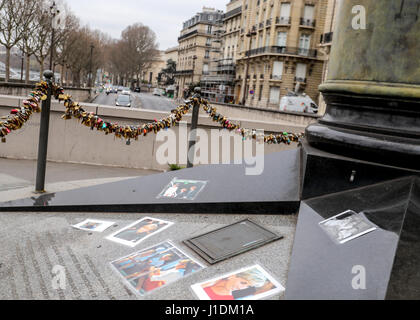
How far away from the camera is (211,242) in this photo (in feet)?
9.05

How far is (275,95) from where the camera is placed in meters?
52.2

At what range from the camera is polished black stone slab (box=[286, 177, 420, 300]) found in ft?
6.52

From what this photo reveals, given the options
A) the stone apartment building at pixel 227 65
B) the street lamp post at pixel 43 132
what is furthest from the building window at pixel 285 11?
the street lamp post at pixel 43 132

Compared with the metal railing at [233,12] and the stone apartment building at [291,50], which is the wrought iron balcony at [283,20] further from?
the metal railing at [233,12]

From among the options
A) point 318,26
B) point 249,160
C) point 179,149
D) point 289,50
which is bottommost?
point 179,149

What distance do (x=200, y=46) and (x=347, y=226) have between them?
104 metres

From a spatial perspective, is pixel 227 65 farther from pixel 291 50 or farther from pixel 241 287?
pixel 241 287

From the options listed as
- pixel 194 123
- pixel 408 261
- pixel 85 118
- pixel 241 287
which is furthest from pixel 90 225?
pixel 194 123

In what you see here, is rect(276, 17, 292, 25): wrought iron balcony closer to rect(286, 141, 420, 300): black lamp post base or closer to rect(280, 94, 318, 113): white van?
rect(280, 94, 318, 113): white van

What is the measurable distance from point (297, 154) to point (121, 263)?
7.82 feet

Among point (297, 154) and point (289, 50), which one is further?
point (289, 50)

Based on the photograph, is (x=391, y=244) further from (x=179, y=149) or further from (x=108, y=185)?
→ (x=179, y=149)
